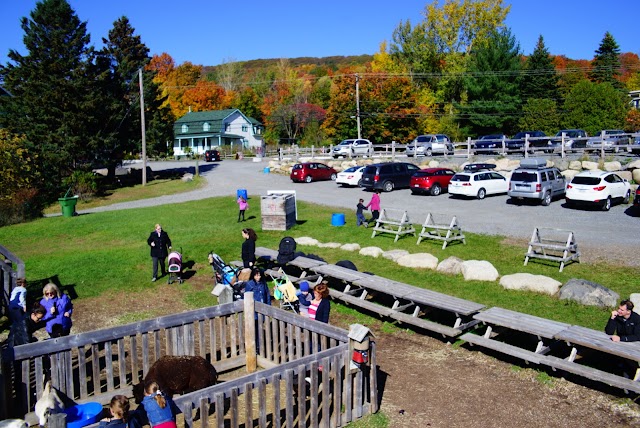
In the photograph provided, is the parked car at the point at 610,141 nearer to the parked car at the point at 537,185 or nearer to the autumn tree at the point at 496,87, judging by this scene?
the parked car at the point at 537,185

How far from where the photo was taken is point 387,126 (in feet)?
193

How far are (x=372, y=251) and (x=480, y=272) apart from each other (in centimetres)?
411

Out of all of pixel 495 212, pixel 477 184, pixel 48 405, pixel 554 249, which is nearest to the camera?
pixel 48 405

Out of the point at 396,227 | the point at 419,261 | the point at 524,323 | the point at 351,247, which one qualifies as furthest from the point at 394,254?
the point at 524,323

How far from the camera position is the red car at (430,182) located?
31.7m

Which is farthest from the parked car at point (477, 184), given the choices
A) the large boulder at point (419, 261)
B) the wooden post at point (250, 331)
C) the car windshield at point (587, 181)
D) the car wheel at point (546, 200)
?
the wooden post at point (250, 331)

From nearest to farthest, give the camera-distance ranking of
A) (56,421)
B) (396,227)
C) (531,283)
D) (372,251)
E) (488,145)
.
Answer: (56,421)
(531,283)
(372,251)
(396,227)
(488,145)

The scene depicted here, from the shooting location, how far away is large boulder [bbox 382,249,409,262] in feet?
56.0

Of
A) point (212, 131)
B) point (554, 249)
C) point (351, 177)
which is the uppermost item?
point (212, 131)

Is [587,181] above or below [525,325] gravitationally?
above

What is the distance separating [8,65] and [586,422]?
160ft

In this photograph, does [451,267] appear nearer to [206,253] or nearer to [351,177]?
[206,253]

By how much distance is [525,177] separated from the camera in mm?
27047

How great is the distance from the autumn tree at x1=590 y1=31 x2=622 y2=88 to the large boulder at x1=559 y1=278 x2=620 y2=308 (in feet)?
201
